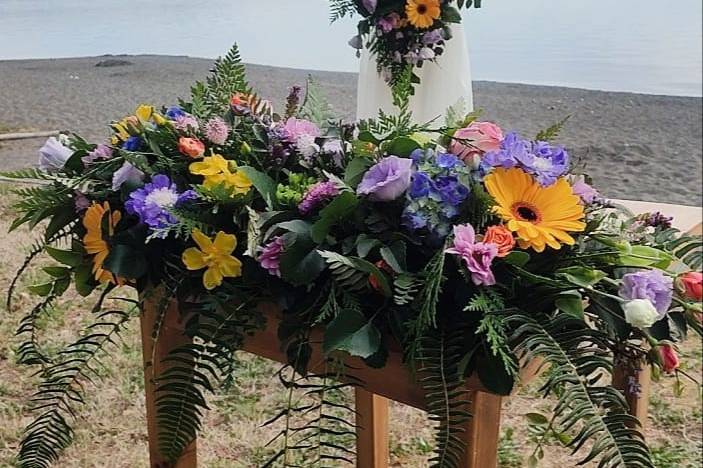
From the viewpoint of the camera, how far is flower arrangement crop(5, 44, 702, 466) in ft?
2.04

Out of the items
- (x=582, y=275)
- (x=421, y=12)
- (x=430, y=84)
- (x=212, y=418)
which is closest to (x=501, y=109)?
(x=430, y=84)

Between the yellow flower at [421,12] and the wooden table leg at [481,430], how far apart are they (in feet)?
2.88

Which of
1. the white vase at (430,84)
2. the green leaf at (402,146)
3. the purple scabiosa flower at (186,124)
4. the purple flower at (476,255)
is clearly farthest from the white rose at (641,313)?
the white vase at (430,84)

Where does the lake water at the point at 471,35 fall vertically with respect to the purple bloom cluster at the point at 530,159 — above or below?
above

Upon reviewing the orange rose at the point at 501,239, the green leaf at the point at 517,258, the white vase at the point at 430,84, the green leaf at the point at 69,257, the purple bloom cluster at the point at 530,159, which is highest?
the white vase at the point at 430,84

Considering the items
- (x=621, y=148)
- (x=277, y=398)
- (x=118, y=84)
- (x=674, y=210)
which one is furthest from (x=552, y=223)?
(x=621, y=148)

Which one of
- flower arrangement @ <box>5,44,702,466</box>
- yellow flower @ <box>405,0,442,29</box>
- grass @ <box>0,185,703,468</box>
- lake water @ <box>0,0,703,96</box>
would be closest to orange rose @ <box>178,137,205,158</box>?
flower arrangement @ <box>5,44,702,466</box>

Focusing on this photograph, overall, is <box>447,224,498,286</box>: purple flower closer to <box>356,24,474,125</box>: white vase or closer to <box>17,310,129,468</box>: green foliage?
<box>17,310,129,468</box>: green foliage

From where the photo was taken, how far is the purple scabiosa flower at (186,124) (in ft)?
2.70

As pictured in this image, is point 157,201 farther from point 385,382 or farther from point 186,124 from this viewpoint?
point 385,382

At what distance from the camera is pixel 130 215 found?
0.78m

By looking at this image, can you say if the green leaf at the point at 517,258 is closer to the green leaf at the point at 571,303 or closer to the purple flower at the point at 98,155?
the green leaf at the point at 571,303

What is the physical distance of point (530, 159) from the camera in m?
0.68

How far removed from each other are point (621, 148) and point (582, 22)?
0.39 m
